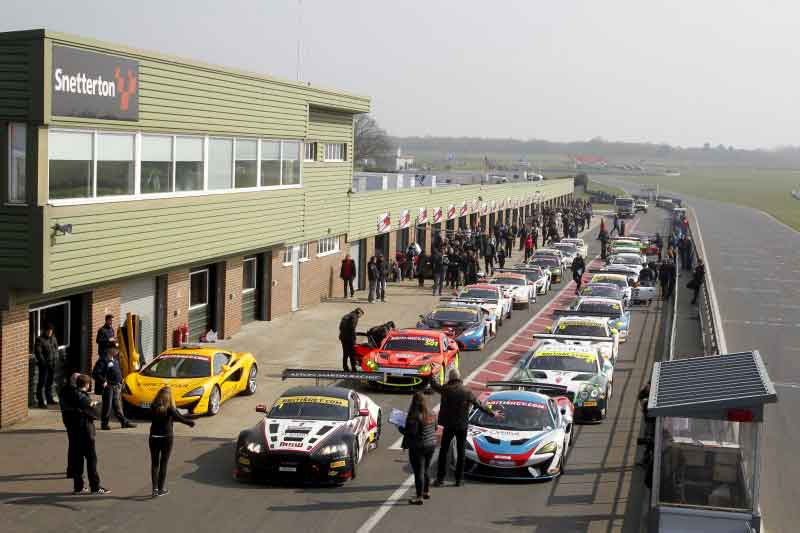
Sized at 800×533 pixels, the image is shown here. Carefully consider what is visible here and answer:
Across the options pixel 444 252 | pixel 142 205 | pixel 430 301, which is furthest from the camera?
pixel 444 252

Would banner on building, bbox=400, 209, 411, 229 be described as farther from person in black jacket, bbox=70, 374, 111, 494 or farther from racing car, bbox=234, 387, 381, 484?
person in black jacket, bbox=70, 374, 111, 494

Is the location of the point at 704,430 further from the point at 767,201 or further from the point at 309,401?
the point at 767,201

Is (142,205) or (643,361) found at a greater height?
(142,205)

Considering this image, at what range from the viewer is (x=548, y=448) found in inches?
640

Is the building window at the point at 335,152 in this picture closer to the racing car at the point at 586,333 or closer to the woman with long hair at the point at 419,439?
the racing car at the point at 586,333

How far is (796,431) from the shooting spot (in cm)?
2106

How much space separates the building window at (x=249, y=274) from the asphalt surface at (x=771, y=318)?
13.8 m

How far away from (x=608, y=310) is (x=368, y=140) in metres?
137

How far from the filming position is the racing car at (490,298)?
33844mm

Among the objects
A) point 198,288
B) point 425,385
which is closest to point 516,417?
point 425,385

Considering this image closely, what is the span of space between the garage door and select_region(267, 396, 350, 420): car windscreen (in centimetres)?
842

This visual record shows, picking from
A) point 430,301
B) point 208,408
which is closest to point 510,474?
point 208,408

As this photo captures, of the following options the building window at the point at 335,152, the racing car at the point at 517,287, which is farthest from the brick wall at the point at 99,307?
the racing car at the point at 517,287

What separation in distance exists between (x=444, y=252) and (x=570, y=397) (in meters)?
26.3
